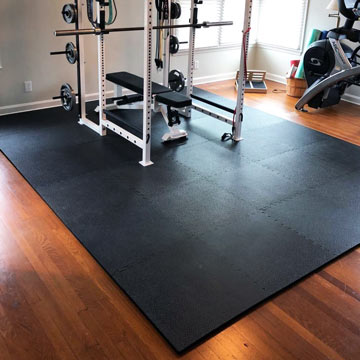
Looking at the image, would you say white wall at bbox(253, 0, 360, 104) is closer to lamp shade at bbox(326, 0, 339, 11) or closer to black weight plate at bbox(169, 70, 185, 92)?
lamp shade at bbox(326, 0, 339, 11)

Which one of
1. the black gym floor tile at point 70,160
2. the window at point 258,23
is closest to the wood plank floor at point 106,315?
the black gym floor tile at point 70,160

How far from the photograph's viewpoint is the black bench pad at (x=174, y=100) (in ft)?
12.8

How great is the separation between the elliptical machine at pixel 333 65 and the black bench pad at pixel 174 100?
194cm

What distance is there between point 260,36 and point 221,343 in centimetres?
583

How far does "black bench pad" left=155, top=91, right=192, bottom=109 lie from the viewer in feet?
12.8

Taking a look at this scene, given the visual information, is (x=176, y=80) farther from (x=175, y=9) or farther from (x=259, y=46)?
(x=259, y=46)

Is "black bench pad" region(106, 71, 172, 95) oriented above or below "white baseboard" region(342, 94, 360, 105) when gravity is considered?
above

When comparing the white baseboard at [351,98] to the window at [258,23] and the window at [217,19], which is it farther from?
the window at [217,19]

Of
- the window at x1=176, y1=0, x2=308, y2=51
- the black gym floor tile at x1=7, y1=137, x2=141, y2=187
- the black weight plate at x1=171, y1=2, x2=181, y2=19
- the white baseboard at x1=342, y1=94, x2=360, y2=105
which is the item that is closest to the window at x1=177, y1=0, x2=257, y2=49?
the window at x1=176, y1=0, x2=308, y2=51

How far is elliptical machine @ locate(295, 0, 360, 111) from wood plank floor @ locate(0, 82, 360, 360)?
9.30 feet

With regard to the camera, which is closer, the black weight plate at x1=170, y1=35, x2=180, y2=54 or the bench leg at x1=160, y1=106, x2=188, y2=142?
the bench leg at x1=160, y1=106, x2=188, y2=142

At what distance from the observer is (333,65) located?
5023 mm

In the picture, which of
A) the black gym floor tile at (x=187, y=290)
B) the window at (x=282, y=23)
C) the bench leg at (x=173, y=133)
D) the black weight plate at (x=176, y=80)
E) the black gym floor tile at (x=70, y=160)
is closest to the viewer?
the black gym floor tile at (x=187, y=290)

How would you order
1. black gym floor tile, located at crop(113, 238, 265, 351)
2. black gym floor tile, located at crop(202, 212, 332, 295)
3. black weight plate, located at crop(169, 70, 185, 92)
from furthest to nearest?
black weight plate, located at crop(169, 70, 185, 92)
black gym floor tile, located at crop(202, 212, 332, 295)
black gym floor tile, located at crop(113, 238, 265, 351)
